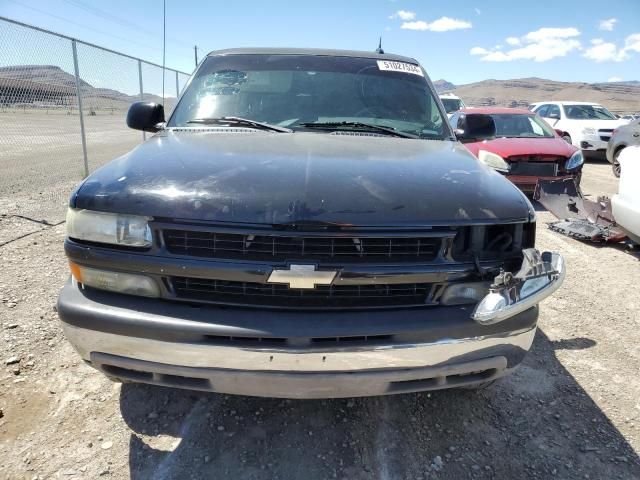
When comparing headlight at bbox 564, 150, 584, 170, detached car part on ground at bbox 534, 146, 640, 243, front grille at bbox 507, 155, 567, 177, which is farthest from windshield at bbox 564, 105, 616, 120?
detached car part on ground at bbox 534, 146, 640, 243

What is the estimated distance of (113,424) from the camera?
2340 mm

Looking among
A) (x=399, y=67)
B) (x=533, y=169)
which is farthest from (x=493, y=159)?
(x=533, y=169)

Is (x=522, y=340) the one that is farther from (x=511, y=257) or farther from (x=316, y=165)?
(x=316, y=165)

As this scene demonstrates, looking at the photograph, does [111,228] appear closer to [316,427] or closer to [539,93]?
[316,427]

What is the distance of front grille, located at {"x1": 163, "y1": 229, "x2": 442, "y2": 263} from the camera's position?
1854mm

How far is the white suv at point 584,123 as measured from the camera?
12992mm

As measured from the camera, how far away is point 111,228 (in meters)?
1.92

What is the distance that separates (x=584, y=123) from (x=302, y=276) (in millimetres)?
14288

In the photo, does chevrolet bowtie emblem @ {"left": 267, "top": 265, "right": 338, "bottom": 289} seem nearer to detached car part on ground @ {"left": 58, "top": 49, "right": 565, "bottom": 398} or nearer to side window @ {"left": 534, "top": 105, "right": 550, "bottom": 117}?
detached car part on ground @ {"left": 58, "top": 49, "right": 565, "bottom": 398}

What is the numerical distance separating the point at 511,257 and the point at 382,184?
0.68 meters

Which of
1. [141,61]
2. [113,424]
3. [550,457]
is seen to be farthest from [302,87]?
[141,61]

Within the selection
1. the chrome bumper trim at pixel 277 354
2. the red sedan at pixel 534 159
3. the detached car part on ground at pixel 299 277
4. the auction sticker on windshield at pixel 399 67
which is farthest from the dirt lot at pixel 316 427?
the red sedan at pixel 534 159

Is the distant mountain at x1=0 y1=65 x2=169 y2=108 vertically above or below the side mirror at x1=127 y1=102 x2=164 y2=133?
below

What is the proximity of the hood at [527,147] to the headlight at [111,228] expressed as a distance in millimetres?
6690
